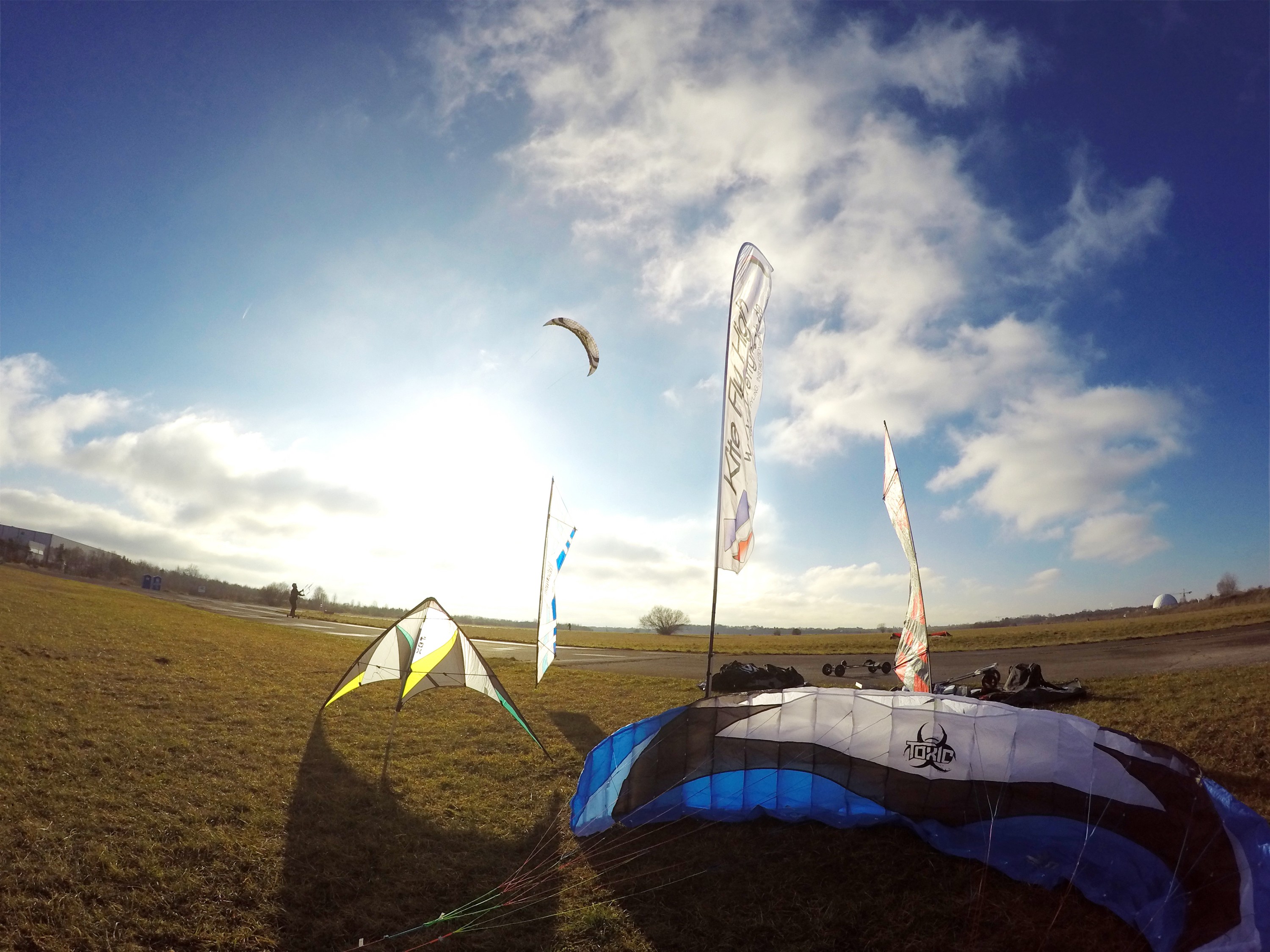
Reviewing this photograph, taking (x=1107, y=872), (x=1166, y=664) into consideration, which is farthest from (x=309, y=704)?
(x=1166, y=664)

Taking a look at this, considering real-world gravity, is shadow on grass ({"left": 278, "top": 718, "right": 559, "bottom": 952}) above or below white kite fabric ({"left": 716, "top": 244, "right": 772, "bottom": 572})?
below

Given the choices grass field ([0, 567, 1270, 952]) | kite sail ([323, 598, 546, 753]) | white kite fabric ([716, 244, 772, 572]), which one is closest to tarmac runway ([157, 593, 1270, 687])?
grass field ([0, 567, 1270, 952])

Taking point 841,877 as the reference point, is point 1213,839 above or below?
above

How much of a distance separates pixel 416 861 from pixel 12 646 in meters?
15.8

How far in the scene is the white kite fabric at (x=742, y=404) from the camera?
8.51 meters

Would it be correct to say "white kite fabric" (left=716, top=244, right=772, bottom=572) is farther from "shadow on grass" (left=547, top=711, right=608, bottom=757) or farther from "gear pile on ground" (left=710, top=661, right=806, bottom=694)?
"gear pile on ground" (left=710, top=661, right=806, bottom=694)

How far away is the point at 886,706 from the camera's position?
255 inches

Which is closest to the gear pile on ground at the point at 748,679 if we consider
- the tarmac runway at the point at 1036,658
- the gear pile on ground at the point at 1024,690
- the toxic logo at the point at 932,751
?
the tarmac runway at the point at 1036,658

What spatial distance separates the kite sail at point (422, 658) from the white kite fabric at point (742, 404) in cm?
552

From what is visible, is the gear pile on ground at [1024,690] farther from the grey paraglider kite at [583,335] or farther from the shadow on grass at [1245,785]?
the grey paraglider kite at [583,335]

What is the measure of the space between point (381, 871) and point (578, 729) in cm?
637

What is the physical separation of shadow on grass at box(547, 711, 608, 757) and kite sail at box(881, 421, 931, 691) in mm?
5812

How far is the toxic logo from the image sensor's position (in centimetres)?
607

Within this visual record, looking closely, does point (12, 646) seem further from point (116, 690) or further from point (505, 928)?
point (505, 928)
